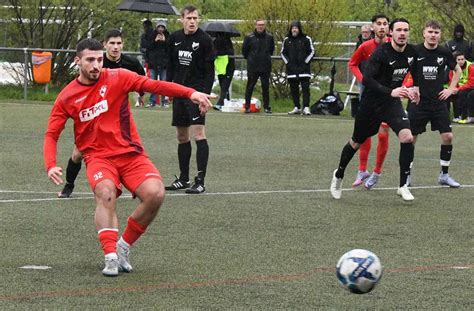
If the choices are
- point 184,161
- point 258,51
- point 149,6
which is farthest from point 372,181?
point 149,6

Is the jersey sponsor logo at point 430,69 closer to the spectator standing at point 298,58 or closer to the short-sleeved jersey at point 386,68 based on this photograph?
the short-sleeved jersey at point 386,68

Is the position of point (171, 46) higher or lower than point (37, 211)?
higher

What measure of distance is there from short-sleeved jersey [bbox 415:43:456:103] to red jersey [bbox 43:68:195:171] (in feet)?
21.2

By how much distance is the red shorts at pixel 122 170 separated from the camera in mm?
9195

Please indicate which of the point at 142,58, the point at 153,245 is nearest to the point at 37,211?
the point at 153,245

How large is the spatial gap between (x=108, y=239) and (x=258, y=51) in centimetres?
1971

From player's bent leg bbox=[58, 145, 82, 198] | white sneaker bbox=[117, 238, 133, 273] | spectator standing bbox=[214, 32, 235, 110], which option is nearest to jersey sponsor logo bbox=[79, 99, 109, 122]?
white sneaker bbox=[117, 238, 133, 273]

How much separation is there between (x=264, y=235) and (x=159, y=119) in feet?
50.0

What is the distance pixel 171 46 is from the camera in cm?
1455

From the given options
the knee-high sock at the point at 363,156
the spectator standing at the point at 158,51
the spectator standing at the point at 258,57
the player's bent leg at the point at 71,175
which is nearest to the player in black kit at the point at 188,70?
the player's bent leg at the point at 71,175

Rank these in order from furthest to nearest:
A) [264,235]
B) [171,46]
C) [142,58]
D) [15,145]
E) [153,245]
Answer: [142,58] → [15,145] → [171,46] → [264,235] → [153,245]

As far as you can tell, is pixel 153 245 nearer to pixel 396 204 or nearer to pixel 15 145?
pixel 396 204

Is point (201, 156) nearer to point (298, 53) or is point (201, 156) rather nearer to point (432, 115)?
point (432, 115)

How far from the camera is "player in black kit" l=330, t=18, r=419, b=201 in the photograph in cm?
1348
